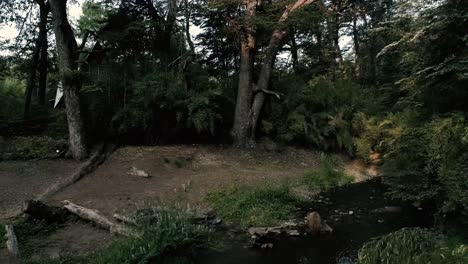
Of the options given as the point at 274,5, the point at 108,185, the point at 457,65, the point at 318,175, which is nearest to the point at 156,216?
the point at 108,185

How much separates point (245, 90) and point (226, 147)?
2331mm

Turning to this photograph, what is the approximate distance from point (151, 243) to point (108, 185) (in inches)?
199

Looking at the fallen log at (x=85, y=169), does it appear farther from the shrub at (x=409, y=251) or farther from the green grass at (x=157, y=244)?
the shrub at (x=409, y=251)

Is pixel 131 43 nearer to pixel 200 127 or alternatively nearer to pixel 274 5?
pixel 200 127

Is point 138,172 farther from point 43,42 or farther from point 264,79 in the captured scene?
point 43,42

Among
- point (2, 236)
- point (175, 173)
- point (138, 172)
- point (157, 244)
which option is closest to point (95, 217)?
point (2, 236)

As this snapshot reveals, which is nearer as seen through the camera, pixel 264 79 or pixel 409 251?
pixel 409 251

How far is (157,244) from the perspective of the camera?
5.48 m

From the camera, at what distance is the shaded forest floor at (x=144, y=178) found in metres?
7.77

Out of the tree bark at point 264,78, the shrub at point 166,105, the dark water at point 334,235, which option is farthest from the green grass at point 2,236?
the tree bark at point 264,78

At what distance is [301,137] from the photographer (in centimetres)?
1487

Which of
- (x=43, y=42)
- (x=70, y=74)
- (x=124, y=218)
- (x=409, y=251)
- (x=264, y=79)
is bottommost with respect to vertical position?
(x=124, y=218)

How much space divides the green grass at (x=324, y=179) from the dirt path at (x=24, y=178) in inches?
259

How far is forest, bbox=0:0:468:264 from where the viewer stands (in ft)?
22.4
